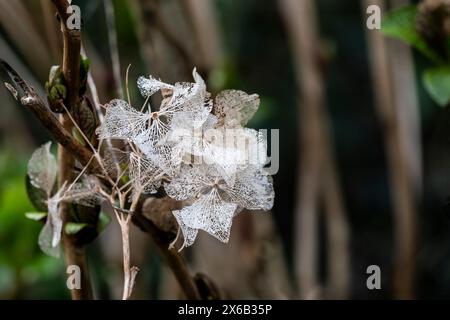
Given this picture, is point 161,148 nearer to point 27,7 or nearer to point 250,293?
point 27,7

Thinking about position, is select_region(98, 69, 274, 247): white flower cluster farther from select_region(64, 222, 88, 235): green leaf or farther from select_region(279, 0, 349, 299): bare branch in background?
select_region(279, 0, 349, 299): bare branch in background


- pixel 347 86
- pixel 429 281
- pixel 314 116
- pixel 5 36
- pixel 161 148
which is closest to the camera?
pixel 161 148

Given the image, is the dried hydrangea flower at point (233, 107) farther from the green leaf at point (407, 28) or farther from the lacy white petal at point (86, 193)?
the green leaf at point (407, 28)

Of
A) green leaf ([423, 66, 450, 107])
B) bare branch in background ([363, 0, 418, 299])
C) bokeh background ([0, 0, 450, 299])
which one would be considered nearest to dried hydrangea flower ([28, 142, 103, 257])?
bokeh background ([0, 0, 450, 299])

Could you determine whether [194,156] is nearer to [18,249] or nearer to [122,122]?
[122,122]

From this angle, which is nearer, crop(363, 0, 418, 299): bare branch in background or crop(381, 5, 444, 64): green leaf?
crop(381, 5, 444, 64): green leaf

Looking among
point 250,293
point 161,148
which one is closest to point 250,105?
point 161,148

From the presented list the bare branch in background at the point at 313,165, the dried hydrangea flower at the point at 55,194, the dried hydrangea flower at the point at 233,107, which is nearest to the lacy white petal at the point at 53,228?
the dried hydrangea flower at the point at 55,194
